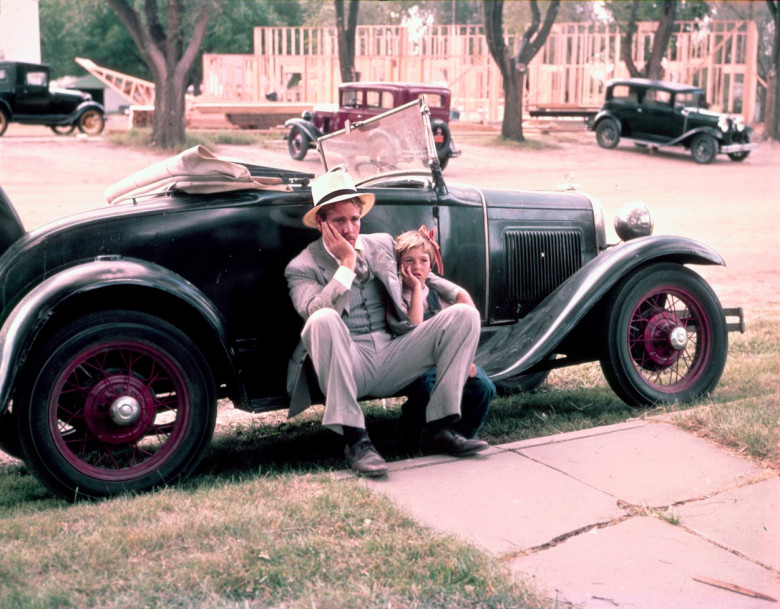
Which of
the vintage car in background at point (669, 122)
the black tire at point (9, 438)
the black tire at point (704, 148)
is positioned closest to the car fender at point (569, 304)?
the black tire at point (9, 438)

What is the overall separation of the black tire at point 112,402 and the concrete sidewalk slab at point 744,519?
1990mm

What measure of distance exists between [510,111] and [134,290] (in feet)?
73.8

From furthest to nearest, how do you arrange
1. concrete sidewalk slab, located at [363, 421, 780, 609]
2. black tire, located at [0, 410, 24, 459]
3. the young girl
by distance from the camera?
the young girl < black tire, located at [0, 410, 24, 459] < concrete sidewalk slab, located at [363, 421, 780, 609]

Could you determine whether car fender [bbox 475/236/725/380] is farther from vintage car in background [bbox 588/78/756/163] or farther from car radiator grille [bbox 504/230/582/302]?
vintage car in background [bbox 588/78/756/163]

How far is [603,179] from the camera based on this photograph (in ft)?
63.2

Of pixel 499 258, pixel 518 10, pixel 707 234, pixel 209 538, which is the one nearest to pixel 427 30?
pixel 518 10

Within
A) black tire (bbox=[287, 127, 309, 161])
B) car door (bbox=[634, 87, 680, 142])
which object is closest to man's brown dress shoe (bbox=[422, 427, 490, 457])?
black tire (bbox=[287, 127, 309, 161])

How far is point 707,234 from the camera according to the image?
12453 millimetres

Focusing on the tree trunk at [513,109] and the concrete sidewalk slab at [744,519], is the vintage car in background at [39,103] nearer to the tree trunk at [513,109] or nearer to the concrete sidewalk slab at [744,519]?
the tree trunk at [513,109]

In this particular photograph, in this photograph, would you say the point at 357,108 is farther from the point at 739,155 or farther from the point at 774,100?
the point at 774,100

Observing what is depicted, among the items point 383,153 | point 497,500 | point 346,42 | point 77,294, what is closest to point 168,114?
point 346,42

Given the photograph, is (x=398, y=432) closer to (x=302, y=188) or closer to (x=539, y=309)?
(x=539, y=309)

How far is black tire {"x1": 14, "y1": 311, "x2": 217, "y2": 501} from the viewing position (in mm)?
3742

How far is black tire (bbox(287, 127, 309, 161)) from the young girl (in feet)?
51.7
